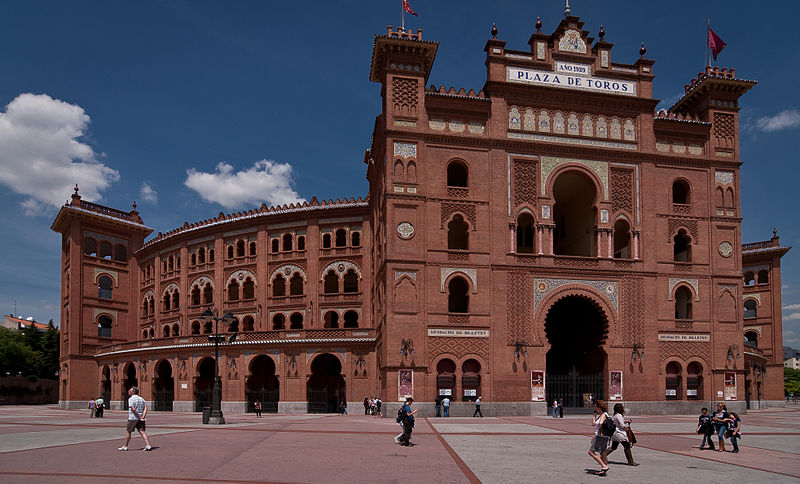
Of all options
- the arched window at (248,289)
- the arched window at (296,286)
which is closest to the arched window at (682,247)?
the arched window at (296,286)

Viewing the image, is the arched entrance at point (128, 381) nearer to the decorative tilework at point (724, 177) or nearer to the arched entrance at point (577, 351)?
the arched entrance at point (577, 351)

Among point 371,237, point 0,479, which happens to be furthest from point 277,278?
point 0,479

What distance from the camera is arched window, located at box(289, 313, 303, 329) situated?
51.7 metres

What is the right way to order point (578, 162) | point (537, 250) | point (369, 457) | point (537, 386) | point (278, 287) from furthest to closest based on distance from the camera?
point (278, 287)
point (578, 162)
point (537, 250)
point (537, 386)
point (369, 457)

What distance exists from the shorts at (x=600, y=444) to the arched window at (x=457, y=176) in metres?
27.6

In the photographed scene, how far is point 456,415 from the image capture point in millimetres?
36719

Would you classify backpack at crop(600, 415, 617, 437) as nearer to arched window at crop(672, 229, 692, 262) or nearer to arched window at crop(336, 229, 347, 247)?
arched window at crop(672, 229, 692, 262)

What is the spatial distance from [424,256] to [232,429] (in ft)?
49.9

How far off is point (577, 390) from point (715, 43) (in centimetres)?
2328

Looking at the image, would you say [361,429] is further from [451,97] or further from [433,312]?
[451,97]

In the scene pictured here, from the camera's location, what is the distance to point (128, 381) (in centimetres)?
5731

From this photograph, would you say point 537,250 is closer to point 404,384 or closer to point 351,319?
point 404,384

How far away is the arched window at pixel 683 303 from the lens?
41469mm

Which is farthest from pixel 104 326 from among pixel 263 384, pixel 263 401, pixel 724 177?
pixel 724 177
